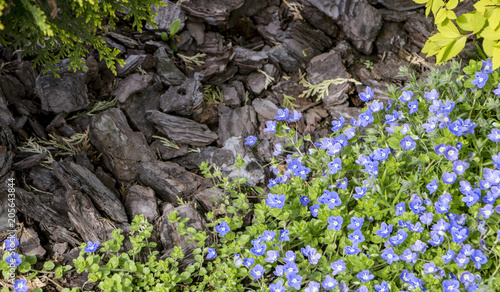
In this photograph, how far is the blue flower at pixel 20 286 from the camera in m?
2.46

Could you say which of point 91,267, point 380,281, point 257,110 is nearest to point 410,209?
point 380,281

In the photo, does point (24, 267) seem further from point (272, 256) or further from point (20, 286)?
point (272, 256)

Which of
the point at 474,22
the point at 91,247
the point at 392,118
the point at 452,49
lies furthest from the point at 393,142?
the point at 91,247

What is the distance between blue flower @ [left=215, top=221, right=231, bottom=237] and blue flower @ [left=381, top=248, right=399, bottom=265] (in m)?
0.99

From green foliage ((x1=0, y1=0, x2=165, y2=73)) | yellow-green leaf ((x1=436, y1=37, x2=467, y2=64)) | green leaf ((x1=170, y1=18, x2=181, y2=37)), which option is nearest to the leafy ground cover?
yellow-green leaf ((x1=436, y1=37, x2=467, y2=64))

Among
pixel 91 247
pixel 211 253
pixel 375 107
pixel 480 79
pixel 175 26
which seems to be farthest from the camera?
pixel 175 26

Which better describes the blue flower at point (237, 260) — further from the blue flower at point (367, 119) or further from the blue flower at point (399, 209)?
the blue flower at point (367, 119)

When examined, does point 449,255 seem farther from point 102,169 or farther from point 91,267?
point 102,169

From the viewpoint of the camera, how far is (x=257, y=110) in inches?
153

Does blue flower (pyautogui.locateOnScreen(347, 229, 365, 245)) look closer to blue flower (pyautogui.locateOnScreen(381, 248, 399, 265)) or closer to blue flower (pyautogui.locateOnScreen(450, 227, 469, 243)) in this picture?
blue flower (pyautogui.locateOnScreen(381, 248, 399, 265))

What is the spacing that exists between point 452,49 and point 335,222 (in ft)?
5.14

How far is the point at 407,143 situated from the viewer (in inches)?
108

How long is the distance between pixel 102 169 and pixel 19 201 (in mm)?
678

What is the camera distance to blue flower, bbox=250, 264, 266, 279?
2502 millimetres
